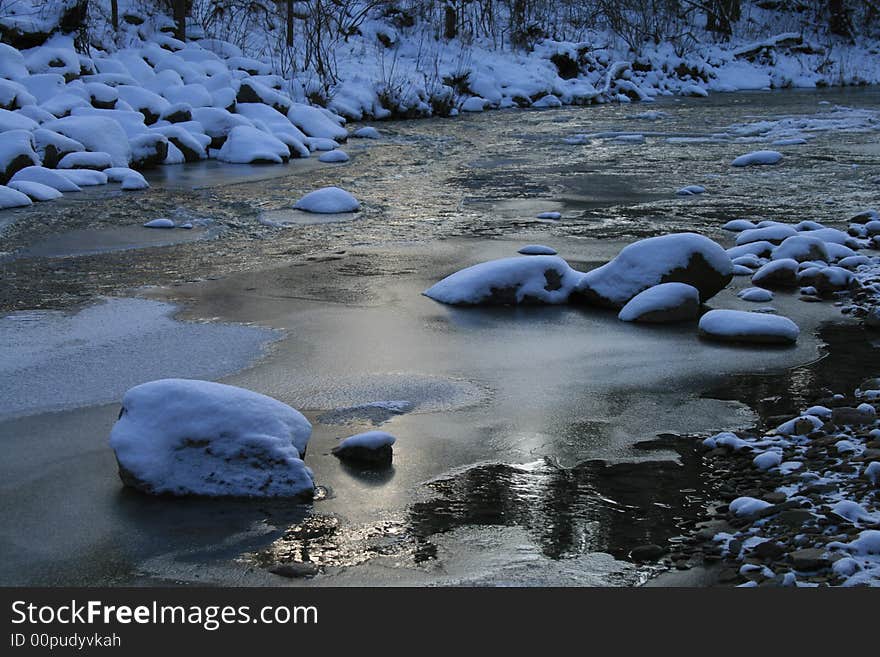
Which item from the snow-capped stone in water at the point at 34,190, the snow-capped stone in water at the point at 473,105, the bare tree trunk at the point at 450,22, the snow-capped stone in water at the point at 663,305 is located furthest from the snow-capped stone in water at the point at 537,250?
the bare tree trunk at the point at 450,22

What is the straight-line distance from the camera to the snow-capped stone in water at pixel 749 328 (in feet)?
16.4

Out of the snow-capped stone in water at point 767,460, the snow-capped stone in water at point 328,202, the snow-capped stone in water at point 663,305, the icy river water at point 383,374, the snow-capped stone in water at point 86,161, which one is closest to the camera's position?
the icy river water at point 383,374

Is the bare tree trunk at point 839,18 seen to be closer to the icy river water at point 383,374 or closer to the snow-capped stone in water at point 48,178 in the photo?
the icy river water at point 383,374

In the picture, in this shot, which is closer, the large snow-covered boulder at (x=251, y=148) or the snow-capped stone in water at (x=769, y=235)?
the snow-capped stone in water at (x=769, y=235)

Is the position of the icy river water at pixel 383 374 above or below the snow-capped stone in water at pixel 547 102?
below

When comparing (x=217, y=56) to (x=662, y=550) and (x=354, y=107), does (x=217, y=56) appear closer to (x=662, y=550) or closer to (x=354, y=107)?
(x=354, y=107)

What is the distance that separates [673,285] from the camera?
18.1ft

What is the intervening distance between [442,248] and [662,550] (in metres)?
4.54

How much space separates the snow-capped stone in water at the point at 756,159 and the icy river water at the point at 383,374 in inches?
59.8

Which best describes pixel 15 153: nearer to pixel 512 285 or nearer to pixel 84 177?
pixel 84 177

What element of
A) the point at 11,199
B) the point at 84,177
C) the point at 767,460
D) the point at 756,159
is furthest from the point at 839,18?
the point at 767,460

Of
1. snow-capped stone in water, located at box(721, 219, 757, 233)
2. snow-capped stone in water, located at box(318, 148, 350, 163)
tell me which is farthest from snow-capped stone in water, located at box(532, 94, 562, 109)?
snow-capped stone in water, located at box(721, 219, 757, 233)

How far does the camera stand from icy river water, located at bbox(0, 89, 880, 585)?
299 centimetres

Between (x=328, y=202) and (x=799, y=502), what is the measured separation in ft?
20.4
